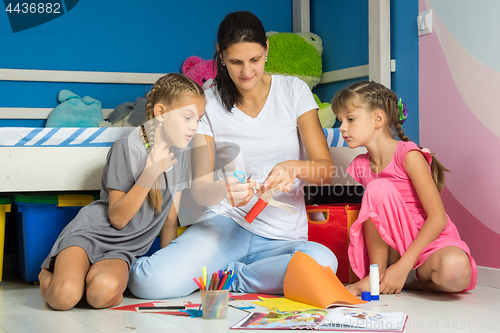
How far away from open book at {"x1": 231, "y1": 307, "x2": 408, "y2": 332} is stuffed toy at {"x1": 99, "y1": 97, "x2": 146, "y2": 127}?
1.10 m

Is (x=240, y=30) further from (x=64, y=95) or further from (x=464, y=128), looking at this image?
A: (x=64, y=95)

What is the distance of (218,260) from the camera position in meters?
1.32

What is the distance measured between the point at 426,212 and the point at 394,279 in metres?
0.21

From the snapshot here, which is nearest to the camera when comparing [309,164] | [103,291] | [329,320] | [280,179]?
[329,320]

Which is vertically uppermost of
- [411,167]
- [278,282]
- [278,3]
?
[278,3]

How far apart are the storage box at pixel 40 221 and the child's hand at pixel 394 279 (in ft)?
3.09

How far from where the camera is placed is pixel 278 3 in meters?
2.53

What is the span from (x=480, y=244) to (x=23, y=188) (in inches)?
56.5

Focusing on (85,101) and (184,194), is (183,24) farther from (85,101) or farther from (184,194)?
(184,194)

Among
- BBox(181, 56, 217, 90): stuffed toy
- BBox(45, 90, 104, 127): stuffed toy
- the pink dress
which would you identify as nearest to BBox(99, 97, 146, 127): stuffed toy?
BBox(45, 90, 104, 127): stuffed toy

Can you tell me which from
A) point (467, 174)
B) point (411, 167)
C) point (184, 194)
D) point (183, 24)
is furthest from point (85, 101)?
point (467, 174)

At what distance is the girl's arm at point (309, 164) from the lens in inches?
48.7

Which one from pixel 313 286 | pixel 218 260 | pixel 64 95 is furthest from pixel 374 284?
pixel 64 95

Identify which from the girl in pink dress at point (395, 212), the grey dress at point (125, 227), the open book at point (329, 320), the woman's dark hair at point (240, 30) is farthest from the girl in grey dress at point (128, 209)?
the girl in pink dress at point (395, 212)
